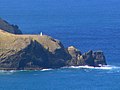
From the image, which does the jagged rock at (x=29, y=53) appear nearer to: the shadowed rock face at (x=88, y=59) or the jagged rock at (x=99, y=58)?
the shadowed rock face at (x=88, y=59)

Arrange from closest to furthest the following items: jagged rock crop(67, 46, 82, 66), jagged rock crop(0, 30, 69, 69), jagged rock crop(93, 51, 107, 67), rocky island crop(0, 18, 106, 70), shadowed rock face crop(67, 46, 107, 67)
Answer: jagged rock crop(0, 30, 69, 69), rocky island crop(0, 18, 106, 70), shadowed rock face crop(67, 46, 107, 67), jagged rock crop(67, 46, 82, 66), jagged rock crop(93, 51, 107, 67)

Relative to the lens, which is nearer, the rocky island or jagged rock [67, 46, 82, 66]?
the rocky island

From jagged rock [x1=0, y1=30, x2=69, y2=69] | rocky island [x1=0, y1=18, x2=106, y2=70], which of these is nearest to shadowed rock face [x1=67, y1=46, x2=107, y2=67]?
rocky island [x1=0, y1=18, x2=106, y2=70]

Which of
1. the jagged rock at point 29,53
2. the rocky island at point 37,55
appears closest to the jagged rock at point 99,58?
the rocky island at point 37,55

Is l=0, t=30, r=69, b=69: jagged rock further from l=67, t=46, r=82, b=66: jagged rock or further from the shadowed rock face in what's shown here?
the shadowed rock face

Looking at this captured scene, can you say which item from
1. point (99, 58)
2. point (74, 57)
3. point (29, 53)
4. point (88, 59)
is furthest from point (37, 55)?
point (99, 58)

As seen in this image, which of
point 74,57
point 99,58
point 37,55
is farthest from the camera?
point 99,58

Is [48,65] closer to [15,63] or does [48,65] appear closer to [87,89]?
[15,63]

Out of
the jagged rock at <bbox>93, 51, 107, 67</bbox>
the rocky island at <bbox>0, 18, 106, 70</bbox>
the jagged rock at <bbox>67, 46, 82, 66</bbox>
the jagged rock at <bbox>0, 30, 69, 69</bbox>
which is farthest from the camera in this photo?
the jagged rock at <bbox>93, 51, 107, 67</bbox>

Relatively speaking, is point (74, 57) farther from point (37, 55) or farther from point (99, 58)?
point (37, 55)
